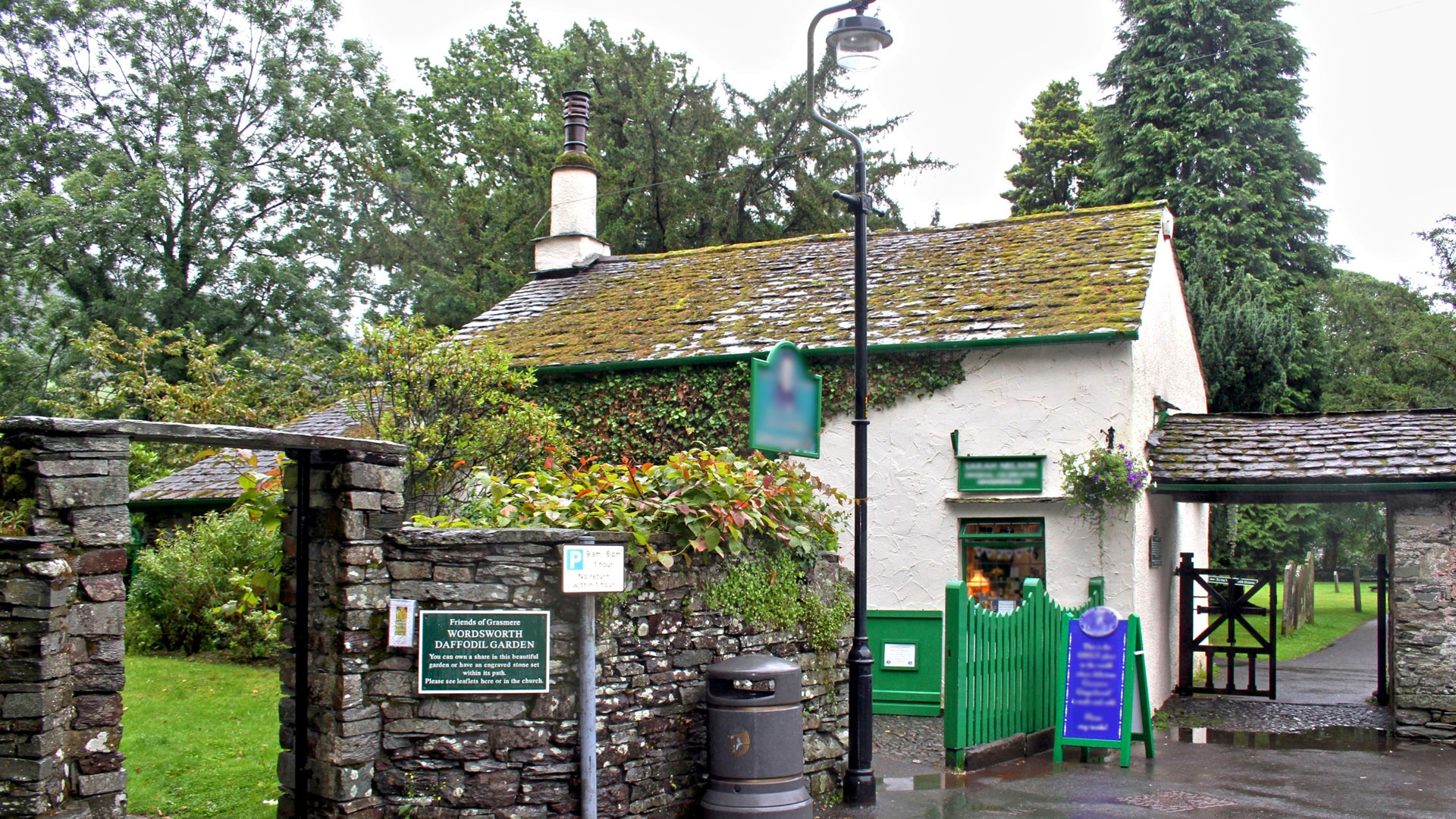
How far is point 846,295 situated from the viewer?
14.6 meters

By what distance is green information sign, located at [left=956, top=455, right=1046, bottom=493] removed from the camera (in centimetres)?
1220

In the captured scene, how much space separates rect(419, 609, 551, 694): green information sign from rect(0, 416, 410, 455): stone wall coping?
45.5 inches

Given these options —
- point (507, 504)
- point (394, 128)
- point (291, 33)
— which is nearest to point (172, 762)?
point (507, 504)

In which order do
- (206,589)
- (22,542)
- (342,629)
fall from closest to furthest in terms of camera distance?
(22,542) < (342,629) < (206,589)

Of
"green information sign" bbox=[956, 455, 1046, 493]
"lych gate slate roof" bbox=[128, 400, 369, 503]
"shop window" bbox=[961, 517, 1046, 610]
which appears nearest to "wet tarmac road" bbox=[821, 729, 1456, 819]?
"shop window" bbox=[961, 517, 1046, 610]

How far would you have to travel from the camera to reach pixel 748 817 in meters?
7.03

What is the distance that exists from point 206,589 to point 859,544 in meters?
11.1

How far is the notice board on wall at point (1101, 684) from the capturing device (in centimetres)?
959

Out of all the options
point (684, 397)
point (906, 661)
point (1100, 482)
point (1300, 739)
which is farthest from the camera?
point (684, 397)

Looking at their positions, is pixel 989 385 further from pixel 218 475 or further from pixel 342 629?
pixel 218 475

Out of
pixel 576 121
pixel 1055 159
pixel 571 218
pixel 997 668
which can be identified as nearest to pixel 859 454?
pixel 997 668

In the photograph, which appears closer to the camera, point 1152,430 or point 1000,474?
point 1000,474

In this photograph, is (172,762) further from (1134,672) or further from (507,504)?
(1134,672)

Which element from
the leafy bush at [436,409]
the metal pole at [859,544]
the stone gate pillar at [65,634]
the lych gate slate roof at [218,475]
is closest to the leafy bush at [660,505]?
the metal pole at [859,544]
